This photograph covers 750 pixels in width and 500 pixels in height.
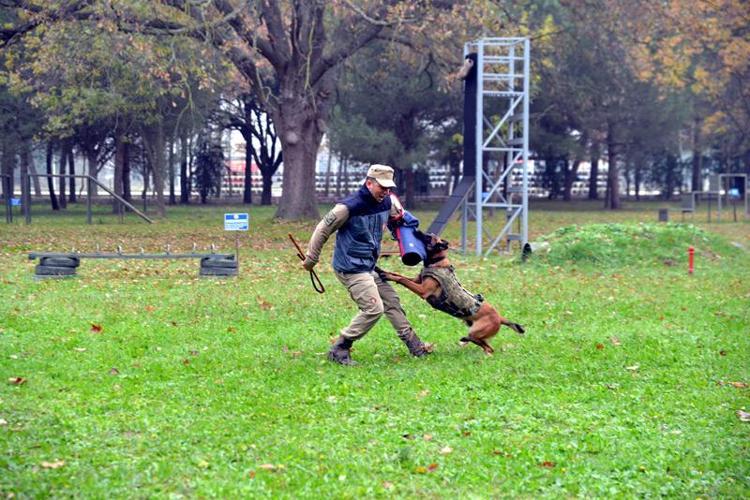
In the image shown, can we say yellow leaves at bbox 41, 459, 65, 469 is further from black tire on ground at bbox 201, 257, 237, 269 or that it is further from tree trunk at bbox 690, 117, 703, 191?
tree trunk at bbox 690, 117, 703, 191

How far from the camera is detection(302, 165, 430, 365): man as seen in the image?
28.4 feet

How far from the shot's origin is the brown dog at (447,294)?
918 centimetres

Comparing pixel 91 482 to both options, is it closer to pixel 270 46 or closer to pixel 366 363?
pixel 366 363

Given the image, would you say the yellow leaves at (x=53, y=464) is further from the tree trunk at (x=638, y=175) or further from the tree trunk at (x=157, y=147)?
the tree trunk at (x=638, y=175)

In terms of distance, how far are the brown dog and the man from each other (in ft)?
1.20

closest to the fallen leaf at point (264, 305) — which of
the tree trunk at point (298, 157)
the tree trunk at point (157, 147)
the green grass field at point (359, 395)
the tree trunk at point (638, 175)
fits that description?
the green grass field at point (359, 395)

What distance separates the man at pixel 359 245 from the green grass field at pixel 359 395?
34cm

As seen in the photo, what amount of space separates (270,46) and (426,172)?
27327 mm

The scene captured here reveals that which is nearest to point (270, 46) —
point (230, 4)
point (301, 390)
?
point (230, 4)

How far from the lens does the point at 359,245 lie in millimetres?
8797

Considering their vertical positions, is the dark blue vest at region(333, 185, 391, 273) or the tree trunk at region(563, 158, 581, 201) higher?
the tree trunk at region(563, 158, 581, 201)

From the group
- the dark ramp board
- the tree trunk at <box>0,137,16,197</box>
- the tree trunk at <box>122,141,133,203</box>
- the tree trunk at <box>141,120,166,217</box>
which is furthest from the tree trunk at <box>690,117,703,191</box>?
the dark ramp board

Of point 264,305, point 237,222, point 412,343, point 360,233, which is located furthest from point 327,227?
point 237,222

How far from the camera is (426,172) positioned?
173 feet
